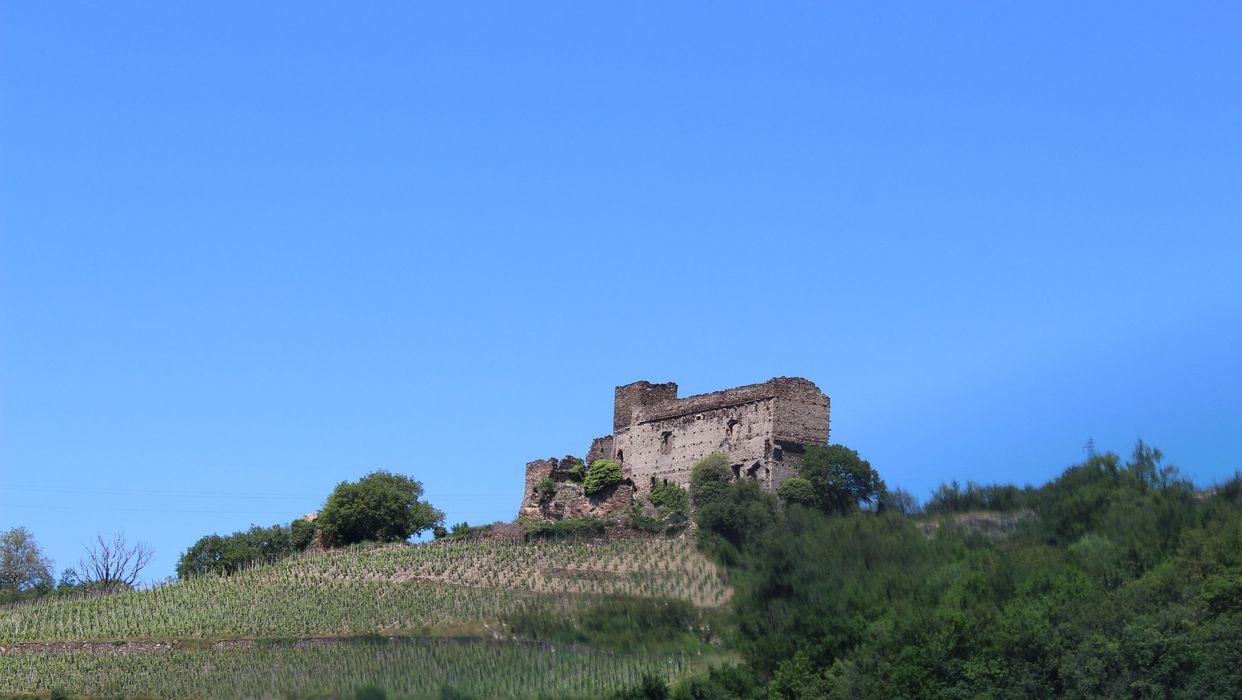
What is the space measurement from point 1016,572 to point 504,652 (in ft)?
46.9

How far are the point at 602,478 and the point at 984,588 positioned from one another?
20.6 meters

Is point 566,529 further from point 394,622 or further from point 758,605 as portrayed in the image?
point 758,605

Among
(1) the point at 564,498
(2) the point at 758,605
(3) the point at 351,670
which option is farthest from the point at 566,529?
(3) the point at 351,670

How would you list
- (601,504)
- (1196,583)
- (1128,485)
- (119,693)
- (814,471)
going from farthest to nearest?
(601,504)
(814,471)
(1128,485)
(119,693)
(1196,583)

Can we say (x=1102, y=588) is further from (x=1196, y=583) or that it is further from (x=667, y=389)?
→ (x=667, y=389)

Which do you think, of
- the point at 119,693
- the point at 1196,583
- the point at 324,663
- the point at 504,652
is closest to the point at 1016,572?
the point at 1196,583

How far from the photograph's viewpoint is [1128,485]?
56.5 meters

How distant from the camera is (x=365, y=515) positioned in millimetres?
67938

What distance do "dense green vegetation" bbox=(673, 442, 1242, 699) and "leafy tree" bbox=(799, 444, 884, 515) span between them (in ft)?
0.16

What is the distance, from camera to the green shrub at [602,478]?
220ft

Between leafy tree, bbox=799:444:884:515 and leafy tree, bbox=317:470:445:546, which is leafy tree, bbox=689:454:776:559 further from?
leafy tree, bbox=317:470:445:546

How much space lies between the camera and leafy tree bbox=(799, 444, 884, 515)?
201 ft

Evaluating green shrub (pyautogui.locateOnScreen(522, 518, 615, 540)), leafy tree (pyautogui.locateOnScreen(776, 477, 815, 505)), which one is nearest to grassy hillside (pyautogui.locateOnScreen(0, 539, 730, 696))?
green shrub (pyautogui.locateOnScreen(522, 518, 615, 540))

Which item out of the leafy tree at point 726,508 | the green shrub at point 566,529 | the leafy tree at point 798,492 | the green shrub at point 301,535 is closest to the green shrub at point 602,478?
the green shrub at point 566,529
